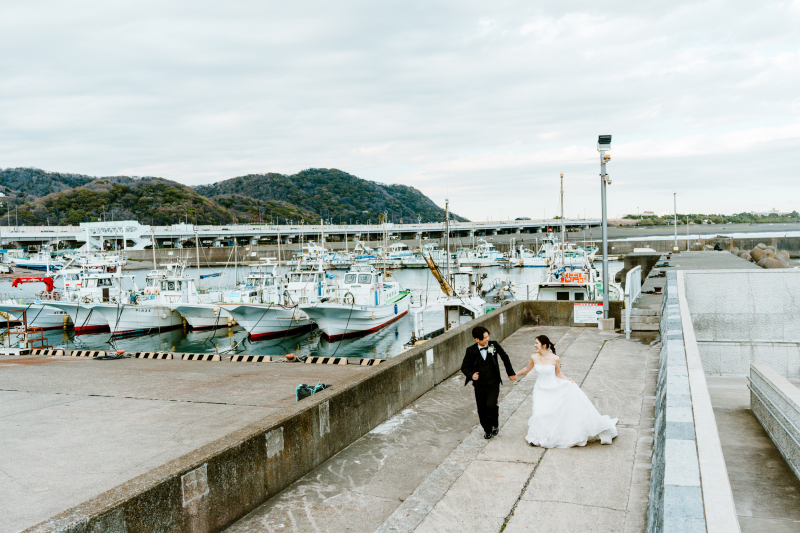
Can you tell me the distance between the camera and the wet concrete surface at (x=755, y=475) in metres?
6.13

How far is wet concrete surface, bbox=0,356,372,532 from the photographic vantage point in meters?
7.58

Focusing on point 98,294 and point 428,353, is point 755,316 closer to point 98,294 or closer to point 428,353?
point 428,353

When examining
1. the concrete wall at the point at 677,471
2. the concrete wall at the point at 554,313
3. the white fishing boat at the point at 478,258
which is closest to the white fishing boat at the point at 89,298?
the concrete wall at the point at 554,313

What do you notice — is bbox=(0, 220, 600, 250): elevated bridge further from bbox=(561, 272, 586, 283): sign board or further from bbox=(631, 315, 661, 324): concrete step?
bbox=(631, 315, 661, 324): concrete step

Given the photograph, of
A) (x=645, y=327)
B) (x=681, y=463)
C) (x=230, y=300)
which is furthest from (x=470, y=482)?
(x=230, y=300)

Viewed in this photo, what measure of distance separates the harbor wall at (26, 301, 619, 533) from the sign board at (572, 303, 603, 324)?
27.4ft

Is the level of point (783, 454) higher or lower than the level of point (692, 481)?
lower

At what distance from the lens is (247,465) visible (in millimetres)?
5707

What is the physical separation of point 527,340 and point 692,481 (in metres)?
11.7

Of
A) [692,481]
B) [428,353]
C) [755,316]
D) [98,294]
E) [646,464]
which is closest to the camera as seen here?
[692,481]

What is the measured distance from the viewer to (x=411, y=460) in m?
7.32

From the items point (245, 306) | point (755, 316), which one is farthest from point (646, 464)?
point (245, 306)

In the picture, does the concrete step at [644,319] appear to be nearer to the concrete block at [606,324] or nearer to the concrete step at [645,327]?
the concrete step at [645,327]

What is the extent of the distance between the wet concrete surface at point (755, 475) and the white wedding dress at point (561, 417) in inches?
62.1
